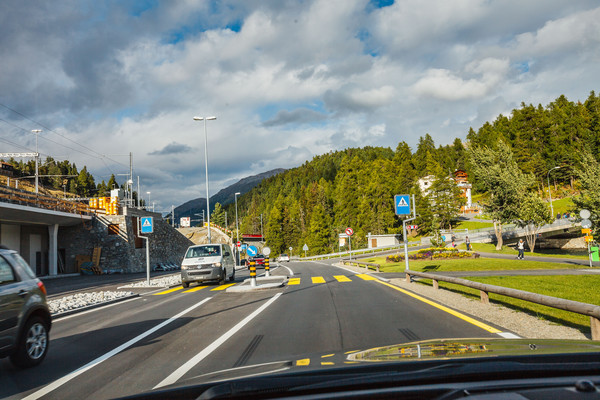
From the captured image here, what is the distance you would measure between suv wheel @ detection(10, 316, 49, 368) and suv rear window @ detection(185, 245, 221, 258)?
13592 millimetres

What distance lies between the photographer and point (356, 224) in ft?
325

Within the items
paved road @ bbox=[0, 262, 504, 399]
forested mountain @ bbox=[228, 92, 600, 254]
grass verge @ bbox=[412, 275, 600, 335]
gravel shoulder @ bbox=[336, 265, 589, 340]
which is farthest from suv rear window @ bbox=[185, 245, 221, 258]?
forested mountain @ bbox=[228, 92, 600, 254]

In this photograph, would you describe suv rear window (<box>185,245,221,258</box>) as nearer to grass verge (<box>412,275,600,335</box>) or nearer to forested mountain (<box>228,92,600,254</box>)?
grass verge (<box>412,275,600,335</box>)

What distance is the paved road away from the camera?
499 centimetres

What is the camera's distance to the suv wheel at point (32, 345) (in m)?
5.80

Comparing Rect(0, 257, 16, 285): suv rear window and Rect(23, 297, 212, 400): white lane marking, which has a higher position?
Rect(0, 257, 16, 285): suv rear window

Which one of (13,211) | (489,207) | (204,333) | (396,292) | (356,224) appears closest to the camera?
(204,333)

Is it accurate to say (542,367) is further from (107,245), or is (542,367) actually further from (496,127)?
(496,127)

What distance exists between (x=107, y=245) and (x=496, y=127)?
403 ft

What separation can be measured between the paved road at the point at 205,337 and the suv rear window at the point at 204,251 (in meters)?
7.59

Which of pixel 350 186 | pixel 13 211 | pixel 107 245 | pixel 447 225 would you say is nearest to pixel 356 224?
pixel 350 186

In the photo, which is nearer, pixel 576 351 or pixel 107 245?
pixel 576 351

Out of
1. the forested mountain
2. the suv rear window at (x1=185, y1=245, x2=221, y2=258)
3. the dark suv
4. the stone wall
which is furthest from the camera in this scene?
the forested mountain

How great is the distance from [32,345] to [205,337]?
2.67 metres
